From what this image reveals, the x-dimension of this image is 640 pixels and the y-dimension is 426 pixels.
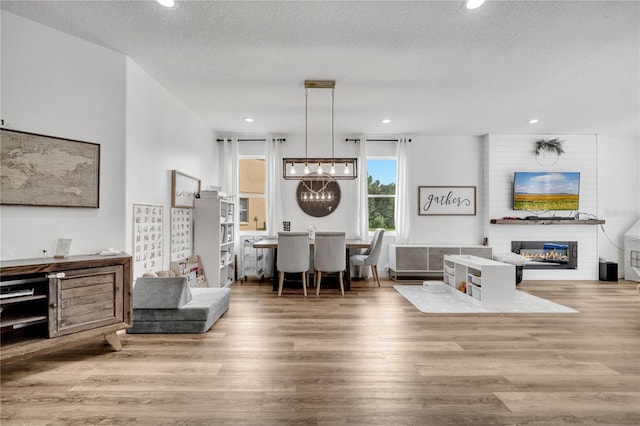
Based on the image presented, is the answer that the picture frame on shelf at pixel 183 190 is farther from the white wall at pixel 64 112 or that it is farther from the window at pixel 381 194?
the window at pixel 381 194

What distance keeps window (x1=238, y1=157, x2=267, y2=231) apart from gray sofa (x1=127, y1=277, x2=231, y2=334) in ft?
10.2

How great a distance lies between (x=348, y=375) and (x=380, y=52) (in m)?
2.89

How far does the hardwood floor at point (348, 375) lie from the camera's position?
5.82 feet

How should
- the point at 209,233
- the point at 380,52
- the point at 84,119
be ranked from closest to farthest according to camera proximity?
the point at 84,119 < the point at 380,52 < the point at 209,233

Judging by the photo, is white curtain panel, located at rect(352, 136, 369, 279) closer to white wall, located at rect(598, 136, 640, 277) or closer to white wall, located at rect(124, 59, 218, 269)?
white wall, located at rect(124, 59, 218, 269)

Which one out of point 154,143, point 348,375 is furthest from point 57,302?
point 348,375

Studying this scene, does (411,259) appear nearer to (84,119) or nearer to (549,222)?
(549,222)

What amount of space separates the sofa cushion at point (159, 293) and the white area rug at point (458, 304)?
2804 millimetres

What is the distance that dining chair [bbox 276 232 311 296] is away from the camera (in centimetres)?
449

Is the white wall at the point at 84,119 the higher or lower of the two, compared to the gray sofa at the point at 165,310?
higher

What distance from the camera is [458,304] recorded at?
158 inches

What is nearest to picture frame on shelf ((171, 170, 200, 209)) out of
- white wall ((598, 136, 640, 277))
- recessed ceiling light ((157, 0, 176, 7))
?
recessed ceiling light ((157, 0, 176, 7))

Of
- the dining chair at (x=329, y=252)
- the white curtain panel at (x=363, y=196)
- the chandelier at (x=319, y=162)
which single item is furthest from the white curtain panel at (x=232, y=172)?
the white curtain panel at (x=363, y=196)

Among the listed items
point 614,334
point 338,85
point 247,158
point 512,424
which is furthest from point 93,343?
point 614,334
